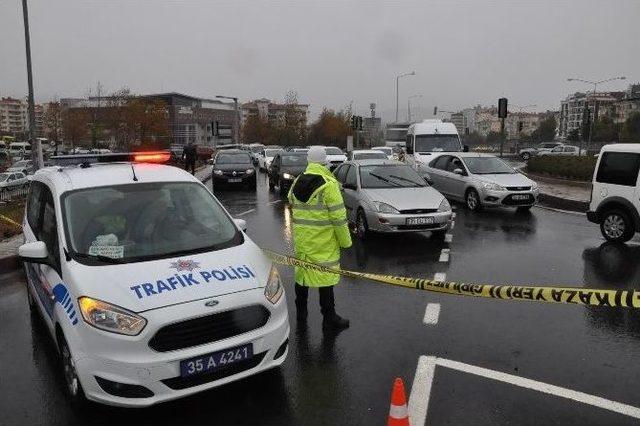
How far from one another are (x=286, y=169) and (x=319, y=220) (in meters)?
14.6

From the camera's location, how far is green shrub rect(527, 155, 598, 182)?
2127 centimetres

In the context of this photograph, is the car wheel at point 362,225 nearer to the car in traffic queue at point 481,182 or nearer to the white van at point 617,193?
the car in traffic queue at point 481,182

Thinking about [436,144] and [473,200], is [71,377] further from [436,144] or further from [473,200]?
[436,144]

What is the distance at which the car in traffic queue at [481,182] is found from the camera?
1347cm

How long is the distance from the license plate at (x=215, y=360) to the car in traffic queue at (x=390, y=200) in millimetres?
5213

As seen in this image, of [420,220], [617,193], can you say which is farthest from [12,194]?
[617,193]

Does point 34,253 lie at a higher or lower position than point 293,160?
lower

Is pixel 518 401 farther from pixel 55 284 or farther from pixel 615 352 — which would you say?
pixel 55 284

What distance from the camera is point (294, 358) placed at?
5031 mm

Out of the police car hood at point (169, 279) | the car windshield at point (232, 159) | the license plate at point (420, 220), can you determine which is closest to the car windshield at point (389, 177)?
the license plate at point (420, 220)

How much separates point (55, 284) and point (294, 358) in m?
2.21

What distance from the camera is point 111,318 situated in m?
3.72

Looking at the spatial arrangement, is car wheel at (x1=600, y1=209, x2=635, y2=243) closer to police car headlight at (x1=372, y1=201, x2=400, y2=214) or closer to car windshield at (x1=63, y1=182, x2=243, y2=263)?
police car headlight at (x1=372, y1=201, x2=400, y2=214)

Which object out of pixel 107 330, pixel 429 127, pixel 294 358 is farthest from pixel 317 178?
pixel 429 127
